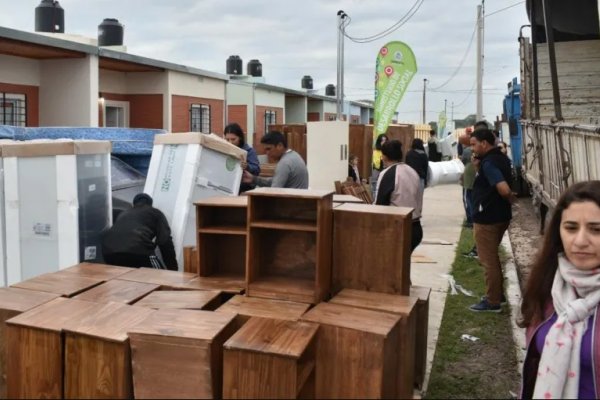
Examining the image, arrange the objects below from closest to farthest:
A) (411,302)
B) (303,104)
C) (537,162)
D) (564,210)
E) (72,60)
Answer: (564,210), (411,302), (537,162), (72,60), (303,104)

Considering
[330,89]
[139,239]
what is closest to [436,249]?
[139,239]

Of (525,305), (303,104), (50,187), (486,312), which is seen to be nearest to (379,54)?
(486,312)

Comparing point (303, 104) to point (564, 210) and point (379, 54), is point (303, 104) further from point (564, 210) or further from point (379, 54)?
point (564, 210)

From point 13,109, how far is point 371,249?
1054 centimetres

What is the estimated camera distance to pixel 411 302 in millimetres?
3334

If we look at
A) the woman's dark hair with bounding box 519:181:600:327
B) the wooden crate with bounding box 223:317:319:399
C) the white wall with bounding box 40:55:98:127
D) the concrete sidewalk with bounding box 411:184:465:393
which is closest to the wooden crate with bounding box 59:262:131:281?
the wooden crate with bounding box 223:317:319:399

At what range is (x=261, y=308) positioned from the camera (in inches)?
128

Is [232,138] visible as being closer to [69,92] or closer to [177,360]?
[177,360]

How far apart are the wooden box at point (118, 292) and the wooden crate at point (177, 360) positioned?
680 mm

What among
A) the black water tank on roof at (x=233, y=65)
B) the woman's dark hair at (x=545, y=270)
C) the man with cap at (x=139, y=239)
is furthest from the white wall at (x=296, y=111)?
the woman's dark hair at (x=545, y=270)

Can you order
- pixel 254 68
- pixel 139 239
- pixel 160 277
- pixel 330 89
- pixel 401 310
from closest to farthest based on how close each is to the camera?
pixel 401 310 → pixel 160 277 → pixel 139 239 → pixel 254 68 → pixel 330 89

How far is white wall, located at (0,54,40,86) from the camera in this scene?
11.4 meters

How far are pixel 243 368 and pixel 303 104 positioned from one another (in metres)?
26.4

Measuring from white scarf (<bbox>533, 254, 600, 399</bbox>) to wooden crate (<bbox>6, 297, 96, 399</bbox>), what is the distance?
224 cm
